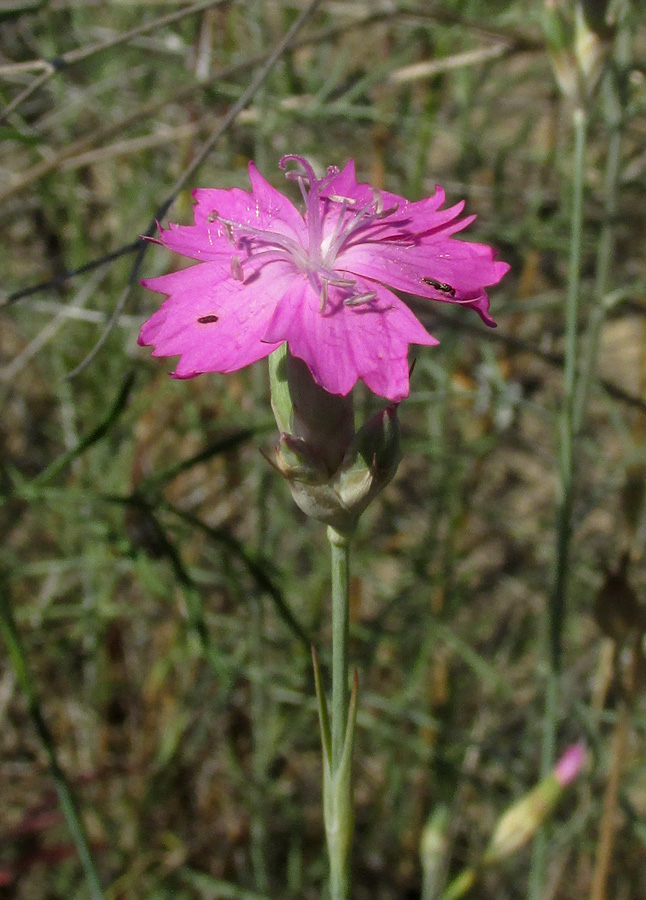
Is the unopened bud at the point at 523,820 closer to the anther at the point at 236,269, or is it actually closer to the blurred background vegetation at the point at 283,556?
the blurred background vegetation at the point at 283,556

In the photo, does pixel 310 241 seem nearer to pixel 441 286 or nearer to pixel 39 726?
pixel 441 286

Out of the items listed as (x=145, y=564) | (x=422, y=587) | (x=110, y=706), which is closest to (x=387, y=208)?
(x=145, y=564)

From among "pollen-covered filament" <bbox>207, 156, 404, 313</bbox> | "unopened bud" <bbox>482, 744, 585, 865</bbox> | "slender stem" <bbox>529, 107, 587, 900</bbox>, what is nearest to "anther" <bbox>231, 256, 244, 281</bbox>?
"pollen-covered filament" <bbox>207, 156, 404, 313</bbox>

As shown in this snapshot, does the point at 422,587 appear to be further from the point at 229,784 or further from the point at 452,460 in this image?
the point at 229,784

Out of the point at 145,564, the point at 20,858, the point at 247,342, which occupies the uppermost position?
the point at 247,342

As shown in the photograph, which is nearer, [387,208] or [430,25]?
[387,208]

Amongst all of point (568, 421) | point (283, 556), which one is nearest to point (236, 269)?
point (568, 421)
